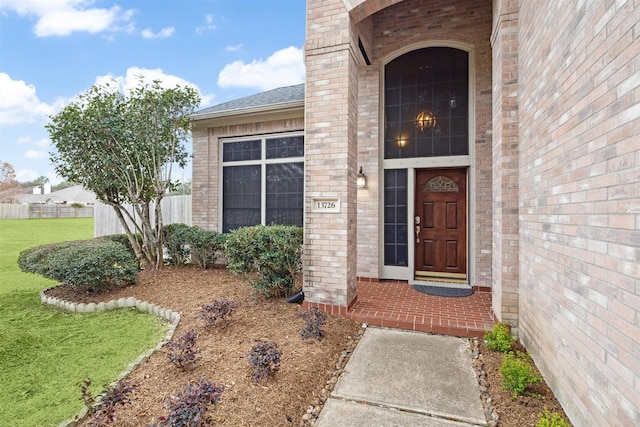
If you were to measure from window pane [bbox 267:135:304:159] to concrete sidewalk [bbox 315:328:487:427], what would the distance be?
166 inches

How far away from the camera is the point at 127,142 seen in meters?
5.64

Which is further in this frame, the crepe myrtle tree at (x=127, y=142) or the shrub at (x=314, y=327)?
the crepe myrtle tree at (x=127, y=142)

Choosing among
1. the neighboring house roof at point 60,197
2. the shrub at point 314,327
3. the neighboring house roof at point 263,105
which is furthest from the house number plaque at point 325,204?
the neighboring house roof at point 60,197

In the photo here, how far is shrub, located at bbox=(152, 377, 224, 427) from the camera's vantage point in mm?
1756

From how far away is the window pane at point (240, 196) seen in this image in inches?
265

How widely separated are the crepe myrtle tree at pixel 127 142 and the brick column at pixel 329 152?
3375mm

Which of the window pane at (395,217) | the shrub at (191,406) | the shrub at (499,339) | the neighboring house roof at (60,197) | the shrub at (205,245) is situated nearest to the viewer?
the shrub at (191,406)

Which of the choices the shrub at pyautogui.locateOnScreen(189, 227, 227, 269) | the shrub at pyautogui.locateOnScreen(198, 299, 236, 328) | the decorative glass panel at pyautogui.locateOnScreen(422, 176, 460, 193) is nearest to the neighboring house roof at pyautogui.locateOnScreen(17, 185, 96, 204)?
the shrub at pyautogui.locateOnScreen(189, 227, 227, 269)

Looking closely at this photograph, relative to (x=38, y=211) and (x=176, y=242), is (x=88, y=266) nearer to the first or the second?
(x=176, y=242)

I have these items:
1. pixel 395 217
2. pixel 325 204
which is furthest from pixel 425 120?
pixel 325 204

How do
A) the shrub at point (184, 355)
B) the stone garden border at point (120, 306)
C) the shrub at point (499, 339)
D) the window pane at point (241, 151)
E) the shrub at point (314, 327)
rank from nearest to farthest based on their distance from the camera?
the shrub at point (184, 355) < the shrub at point (499, 339) < the shrub at point (314, 327) < the stone garden border at point (120, 306) < the window pane at point (241, 151)

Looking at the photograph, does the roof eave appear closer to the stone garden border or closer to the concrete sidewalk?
the stone garden border

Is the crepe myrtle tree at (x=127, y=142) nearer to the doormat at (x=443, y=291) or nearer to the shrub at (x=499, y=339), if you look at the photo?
the doormat at (x=443, y=291)

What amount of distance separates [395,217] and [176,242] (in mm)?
4592
